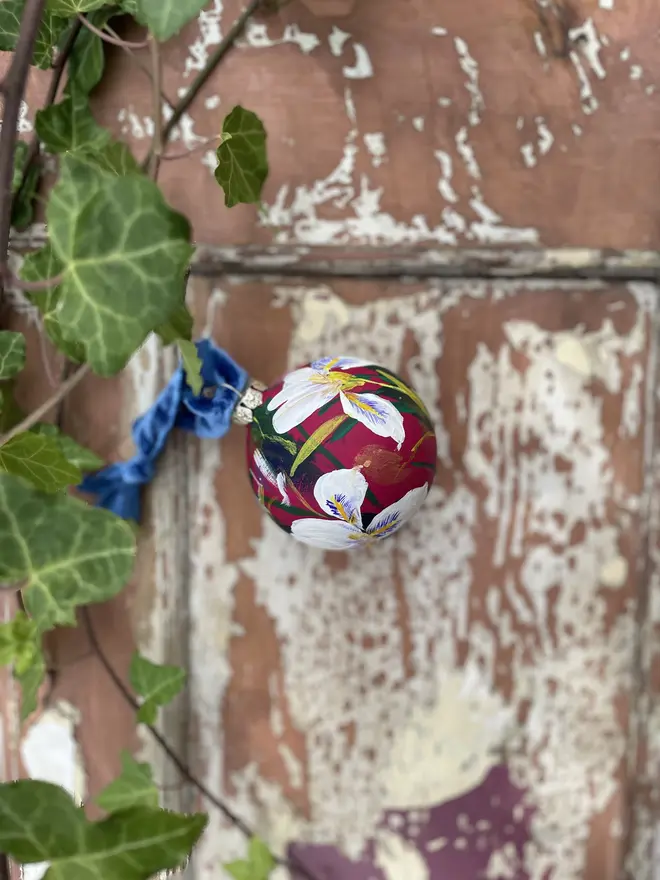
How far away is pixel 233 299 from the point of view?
1.90ft

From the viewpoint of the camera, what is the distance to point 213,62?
21.6 inches

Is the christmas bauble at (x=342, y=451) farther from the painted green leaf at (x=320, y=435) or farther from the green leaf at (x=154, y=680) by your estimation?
the green leaf at (x=154, y=680)

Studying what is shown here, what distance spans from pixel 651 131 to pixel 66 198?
474 millimetres

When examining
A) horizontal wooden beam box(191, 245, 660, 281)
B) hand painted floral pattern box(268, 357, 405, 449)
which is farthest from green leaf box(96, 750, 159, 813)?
horizontal wooden beam box(191, 245, 660, 281)

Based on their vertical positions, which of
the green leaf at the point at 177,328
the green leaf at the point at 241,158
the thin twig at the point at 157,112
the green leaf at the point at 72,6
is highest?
the green leaf at the point at 72,6

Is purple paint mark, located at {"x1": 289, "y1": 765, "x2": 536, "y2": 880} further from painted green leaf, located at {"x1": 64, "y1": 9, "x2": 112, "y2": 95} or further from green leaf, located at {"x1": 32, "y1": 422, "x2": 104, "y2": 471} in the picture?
painted green leaf, located at {"x1": 64, "y1": 9, "x2": 112, "y2": 95}

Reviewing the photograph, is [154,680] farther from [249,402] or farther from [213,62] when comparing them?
[213,62]

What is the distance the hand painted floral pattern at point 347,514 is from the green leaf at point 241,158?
21cm

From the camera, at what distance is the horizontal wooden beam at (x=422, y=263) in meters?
0.55

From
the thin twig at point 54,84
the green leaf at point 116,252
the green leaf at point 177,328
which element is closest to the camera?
the green leaf at point 116,252

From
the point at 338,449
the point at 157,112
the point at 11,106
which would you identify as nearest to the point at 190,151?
the point at 157,112

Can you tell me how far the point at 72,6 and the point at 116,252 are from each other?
26 centimetres

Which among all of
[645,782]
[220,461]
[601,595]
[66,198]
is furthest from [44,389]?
[645,782]

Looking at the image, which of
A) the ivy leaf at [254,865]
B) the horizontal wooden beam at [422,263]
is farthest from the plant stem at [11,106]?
the ivy leaf at [254,865]
